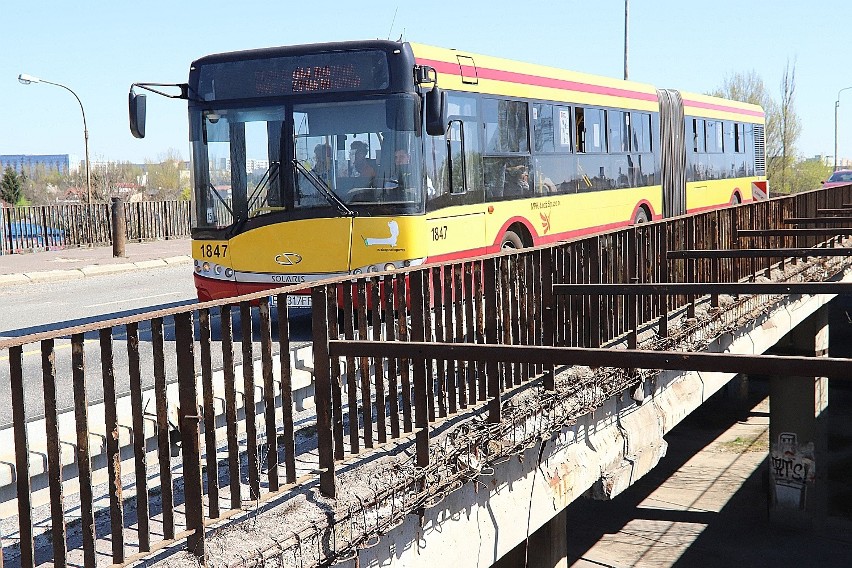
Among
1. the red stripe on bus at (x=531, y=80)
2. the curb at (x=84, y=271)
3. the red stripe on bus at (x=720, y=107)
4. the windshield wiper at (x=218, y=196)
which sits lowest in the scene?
the curb at (x=84, y=271)

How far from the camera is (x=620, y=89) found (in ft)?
62.9

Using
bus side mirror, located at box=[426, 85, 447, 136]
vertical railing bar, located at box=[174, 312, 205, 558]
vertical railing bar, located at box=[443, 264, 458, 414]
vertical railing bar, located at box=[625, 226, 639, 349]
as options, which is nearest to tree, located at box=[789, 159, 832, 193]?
bus side mirror, located at box=[426, 85, 447, 136]

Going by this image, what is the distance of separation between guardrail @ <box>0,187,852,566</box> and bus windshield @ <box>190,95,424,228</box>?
2.56 m

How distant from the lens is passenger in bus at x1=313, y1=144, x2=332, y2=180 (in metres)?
11.9

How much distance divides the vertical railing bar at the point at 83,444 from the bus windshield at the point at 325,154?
303 inches

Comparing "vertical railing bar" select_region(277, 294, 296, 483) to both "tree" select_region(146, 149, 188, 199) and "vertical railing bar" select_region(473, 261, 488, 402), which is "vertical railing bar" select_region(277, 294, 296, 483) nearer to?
"vertical railing bar" select_region(473, 261, 488, 402)

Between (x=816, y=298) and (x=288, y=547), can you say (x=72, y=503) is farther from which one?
(x=816, y=298)

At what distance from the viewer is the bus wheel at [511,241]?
14.6 metres

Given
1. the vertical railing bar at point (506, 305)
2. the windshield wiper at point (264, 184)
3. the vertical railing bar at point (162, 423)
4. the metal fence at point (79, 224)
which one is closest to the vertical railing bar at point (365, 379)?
the vertical railing bar at point (162, 423)

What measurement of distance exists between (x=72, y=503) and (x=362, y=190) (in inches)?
259

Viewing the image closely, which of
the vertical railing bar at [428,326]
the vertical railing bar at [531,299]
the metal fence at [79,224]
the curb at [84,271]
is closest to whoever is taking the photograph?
the vertical railing bar at [428,326]

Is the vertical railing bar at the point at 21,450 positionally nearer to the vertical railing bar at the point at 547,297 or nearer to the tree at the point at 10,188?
the vertical railing bar at the point at 547,297

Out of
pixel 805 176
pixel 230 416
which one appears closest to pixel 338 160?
pixel 230 416

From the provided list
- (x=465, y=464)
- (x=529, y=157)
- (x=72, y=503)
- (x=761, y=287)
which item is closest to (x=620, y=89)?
(x=529, y=157)
